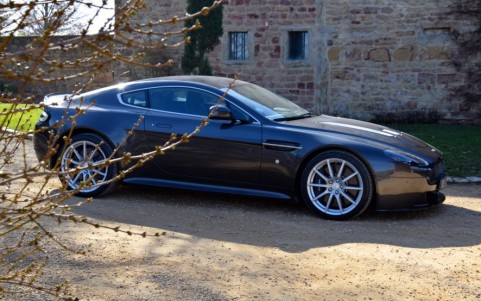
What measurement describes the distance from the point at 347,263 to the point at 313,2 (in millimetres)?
13308

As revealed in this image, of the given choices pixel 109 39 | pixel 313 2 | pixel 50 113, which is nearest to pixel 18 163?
pixel 50 113

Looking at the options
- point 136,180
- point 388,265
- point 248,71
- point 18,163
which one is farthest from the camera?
point 248,71

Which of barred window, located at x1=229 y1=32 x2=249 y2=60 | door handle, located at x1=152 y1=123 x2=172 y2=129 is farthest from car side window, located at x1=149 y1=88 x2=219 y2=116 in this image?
barred window, located at x1=229 y1=32 x2=249 y2=60

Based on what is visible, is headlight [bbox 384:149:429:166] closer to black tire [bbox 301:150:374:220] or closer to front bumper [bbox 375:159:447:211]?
front bumper [bbox 375:159:447:211]

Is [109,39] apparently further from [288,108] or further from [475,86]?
[475,86]

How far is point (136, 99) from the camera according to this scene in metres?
8.52

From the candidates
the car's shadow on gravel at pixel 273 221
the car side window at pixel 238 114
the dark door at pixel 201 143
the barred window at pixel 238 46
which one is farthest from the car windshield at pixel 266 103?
the barred window at pixel 238 46

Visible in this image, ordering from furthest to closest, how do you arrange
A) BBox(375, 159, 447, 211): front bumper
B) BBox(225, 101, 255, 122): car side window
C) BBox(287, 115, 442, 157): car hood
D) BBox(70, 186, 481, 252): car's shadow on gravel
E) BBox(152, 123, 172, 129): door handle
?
1. BBox(152, 123, 172, 129): door handle
2. BBox(225, 101, 255, 122): car side window
3. BBox(287, 115, 442, 157): car hood
4. BBox(375, 159, 447, 211): front bumper
5. BBox(70, 186, 481, 252): car's shadow on gravel

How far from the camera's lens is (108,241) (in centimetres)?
623

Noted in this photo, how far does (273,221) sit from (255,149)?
85 cm

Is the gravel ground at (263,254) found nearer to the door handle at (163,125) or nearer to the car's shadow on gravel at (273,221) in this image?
the car's shadow on gravel at (273,221)

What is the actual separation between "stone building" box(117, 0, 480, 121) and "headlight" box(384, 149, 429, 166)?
1018cm

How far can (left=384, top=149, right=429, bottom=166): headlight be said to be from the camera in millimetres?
7547

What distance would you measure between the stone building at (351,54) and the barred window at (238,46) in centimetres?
3
